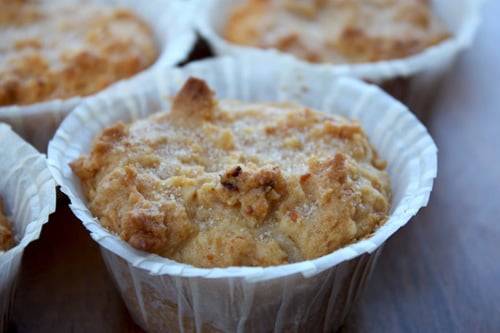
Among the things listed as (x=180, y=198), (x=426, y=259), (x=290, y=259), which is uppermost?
(x=180, y=198)

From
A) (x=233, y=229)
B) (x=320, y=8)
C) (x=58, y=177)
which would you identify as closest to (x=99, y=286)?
(x=58, y=177)

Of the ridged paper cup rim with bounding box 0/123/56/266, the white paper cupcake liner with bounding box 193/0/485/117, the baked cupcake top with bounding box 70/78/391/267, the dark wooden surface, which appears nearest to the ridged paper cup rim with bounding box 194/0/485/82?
the white paper cupcake liner with bounding box 193/0/485/117

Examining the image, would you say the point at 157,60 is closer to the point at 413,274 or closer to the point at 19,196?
the point at 19,196

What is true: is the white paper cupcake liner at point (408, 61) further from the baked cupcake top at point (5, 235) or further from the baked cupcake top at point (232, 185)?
the baked cupcake top at point (5, 235)

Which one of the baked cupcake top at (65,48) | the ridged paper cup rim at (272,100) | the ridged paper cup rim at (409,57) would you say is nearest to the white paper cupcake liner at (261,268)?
the ridged paper cup rim at (272,100)

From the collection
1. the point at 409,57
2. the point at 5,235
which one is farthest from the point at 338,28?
the point at 5,235

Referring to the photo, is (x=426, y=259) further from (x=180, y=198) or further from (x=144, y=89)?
(x=144, y=89)
